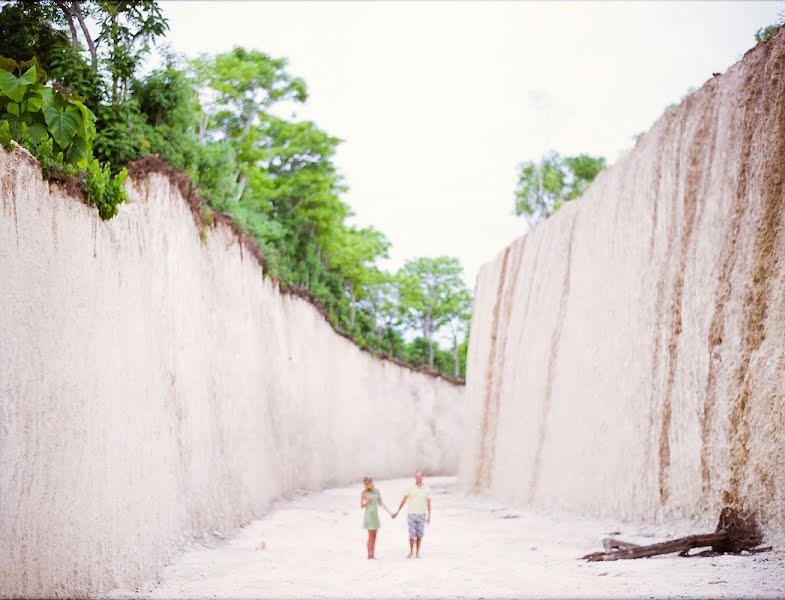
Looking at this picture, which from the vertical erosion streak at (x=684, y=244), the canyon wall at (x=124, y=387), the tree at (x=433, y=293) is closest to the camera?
the canyon wall at (x=124, y=387)

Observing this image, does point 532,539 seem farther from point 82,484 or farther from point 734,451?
point 82,484

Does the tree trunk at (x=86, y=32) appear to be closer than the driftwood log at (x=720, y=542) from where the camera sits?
No

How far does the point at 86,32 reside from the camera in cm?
1033

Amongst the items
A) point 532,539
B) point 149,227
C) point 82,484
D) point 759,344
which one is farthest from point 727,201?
point 82,484

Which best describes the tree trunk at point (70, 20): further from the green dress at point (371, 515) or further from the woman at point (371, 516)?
the green dress at point (371, 515)

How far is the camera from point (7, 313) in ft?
19.7

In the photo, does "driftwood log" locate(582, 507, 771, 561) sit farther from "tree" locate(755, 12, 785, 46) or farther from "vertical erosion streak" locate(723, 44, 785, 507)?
"tree" locate(755, 12, 785, 46)

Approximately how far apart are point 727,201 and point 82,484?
903 cm

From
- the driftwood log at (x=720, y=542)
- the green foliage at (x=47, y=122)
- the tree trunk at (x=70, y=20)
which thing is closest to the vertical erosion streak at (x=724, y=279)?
the driftwood log at (x=720, y=542)

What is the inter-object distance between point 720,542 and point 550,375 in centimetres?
898

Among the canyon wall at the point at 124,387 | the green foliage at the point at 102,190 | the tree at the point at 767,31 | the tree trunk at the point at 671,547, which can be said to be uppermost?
the tree at the point at 767,31

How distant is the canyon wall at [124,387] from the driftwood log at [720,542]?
17.8ft

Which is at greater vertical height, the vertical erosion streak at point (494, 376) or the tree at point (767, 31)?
the tree at point (767, 31)

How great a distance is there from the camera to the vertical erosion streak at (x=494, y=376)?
21953 mm
